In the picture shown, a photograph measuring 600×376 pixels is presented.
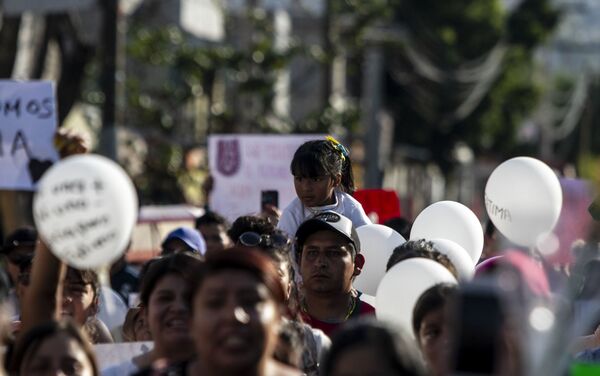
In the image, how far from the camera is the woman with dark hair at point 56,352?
4809 millimetres

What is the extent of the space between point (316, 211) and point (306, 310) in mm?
Answer: 978

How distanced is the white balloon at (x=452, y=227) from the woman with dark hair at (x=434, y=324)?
7.58ft

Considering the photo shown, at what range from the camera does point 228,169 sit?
1183 cm

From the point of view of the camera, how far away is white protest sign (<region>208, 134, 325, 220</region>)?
1134 centimetres

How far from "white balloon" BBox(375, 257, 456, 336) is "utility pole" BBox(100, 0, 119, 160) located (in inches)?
→ 333

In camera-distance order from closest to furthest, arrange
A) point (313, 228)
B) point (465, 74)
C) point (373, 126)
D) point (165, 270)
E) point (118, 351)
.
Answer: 1. point (165, 270)
2. point (118, 351)
3. point (313, 228)
4. point (373, 126)
5. point (465, 74)

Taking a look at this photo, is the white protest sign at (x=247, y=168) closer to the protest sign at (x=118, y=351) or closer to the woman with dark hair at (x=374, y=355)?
the protest sign at (x=118, y=351)

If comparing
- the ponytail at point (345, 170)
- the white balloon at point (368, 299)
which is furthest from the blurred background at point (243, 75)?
the white balloon at point (368, 299)

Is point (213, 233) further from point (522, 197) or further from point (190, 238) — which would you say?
point (522, 197)

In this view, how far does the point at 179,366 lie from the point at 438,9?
4345 cm

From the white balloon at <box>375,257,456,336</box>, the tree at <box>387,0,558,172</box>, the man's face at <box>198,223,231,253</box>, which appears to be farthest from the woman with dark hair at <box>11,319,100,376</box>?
the tree at <box>387,0,558,172</box>

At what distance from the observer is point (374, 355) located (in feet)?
14.1

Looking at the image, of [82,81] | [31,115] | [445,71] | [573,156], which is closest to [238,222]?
[31,115]

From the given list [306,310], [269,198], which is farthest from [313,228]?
[269,198]
